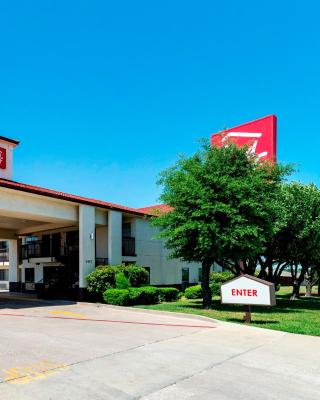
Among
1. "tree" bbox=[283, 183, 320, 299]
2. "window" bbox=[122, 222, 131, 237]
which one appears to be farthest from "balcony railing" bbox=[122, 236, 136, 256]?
"tree" bbox=[283, 183, 320, 299]

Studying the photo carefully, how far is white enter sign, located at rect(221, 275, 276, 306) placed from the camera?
44.6ft

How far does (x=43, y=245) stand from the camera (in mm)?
A: 30609

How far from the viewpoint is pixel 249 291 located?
1392cm

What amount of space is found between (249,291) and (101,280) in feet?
34.7

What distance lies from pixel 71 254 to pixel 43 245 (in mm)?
4112

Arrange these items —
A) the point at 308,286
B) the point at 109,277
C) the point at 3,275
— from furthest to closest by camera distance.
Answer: the point at 3,275 < the point at 308,286 < the point at 109,277

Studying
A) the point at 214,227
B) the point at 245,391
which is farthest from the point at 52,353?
the point at 214,227

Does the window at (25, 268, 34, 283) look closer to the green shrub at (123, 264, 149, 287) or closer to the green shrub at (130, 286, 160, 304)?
the green shrub at (123, 264, 149, 287)

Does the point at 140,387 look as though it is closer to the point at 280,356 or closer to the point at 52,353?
the point at 52,353

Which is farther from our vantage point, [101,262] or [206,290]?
[101,262]

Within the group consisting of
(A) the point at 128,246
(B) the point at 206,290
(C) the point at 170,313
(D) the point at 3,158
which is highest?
(D) the point at 3,158

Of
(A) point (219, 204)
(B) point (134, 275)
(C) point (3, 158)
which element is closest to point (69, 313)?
(B) point (134, 275)

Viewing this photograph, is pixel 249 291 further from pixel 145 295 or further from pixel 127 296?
pixel 145 295

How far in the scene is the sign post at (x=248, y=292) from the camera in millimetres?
13586
